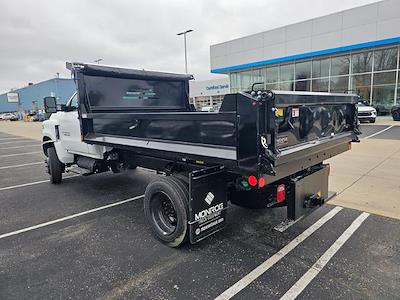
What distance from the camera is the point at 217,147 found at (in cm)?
310

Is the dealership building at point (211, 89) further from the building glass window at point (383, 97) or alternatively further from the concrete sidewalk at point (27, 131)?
the concrete sidewalk at point (27, 131)

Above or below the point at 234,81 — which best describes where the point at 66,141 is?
below

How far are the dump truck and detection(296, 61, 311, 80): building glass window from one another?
2298 cm

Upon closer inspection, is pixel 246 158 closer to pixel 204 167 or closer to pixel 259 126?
pixel 259 126

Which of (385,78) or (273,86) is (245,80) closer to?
(273,86)

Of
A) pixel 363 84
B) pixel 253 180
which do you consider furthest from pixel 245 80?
pixel 253 180

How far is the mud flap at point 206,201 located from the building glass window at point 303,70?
2478 centimetres

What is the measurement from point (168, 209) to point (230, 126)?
1.57 meters

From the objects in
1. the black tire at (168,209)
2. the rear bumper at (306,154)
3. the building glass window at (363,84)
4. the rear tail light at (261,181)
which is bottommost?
the black tire at (168,209)

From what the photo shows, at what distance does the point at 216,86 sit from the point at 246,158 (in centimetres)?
3751

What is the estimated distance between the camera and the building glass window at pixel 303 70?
25.6 metres

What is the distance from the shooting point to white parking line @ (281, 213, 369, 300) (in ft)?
9.04

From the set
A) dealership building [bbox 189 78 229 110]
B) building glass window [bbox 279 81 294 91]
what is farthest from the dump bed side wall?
dealership building [bbox 189 78 229 110]

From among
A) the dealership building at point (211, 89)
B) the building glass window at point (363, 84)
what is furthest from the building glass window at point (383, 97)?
the dealership building at point (211, 89)
